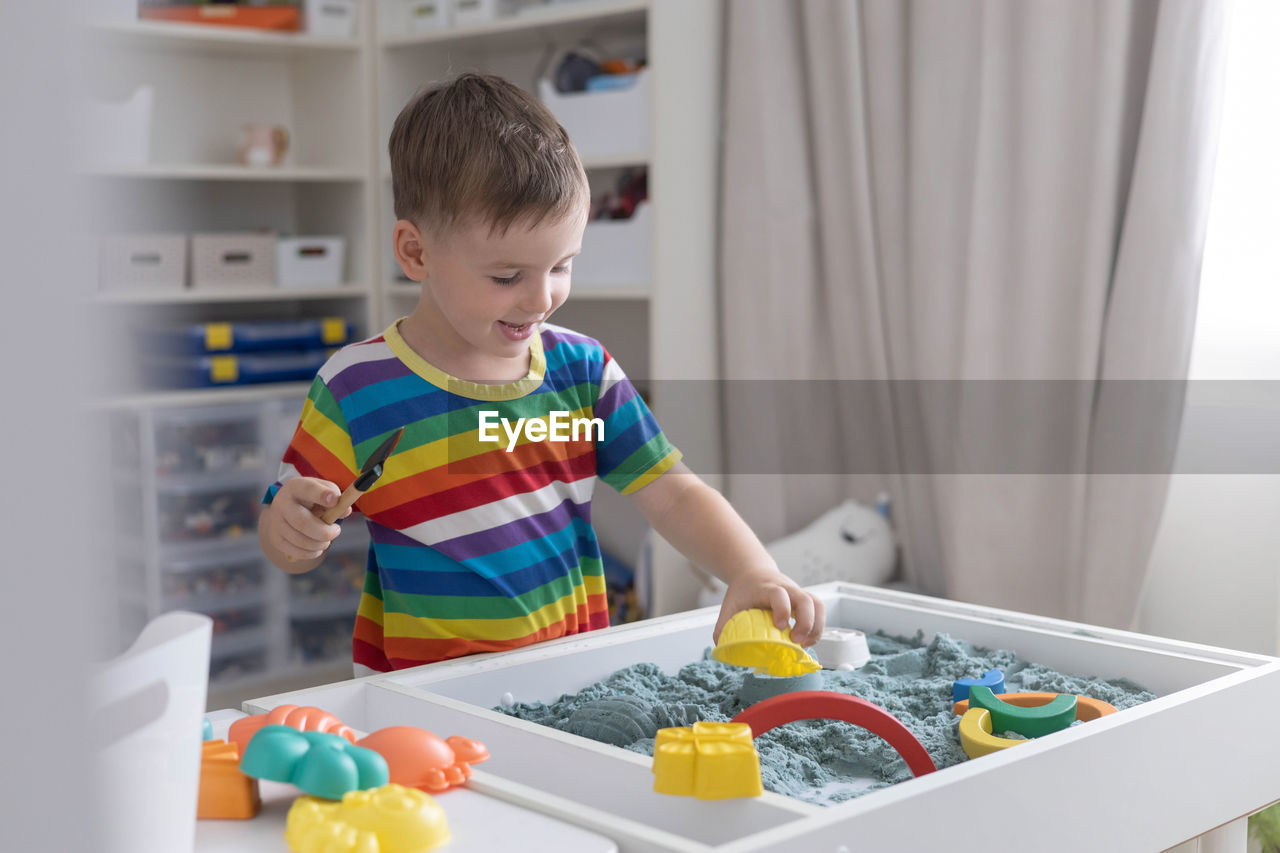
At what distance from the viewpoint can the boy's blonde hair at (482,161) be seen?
869mm

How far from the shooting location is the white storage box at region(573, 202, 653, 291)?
7.13 ft

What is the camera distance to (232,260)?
256 centimetres

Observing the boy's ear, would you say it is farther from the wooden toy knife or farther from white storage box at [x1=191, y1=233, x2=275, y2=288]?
white storage box at [x1=191, y1=233, x2=275, y2=288]

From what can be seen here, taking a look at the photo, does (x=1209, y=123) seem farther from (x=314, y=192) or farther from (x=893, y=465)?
(x=314, y=192)

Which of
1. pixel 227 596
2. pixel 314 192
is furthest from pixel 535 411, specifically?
pixel 314 192

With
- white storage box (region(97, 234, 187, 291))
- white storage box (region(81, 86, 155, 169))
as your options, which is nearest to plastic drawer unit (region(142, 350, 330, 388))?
white storage box (region(97, 234, 187, 291))

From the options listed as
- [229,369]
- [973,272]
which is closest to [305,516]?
[973,272]

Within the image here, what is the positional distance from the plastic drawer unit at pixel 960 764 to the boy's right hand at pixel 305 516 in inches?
3.5

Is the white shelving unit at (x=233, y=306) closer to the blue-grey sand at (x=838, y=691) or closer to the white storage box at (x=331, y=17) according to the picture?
the white storage box at (x=331, y=17)

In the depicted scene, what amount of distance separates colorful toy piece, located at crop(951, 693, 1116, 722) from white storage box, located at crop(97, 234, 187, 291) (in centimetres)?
202

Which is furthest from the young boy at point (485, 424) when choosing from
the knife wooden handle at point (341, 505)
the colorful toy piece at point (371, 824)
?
the colorful toy piece at point (371, 824)

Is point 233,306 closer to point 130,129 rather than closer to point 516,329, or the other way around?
point 130,129

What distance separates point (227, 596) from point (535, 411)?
1709 millimetres

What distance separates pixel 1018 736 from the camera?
73cm
